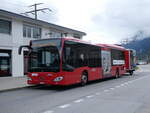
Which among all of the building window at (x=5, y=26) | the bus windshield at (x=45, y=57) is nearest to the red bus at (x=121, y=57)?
the bus windshield at (x=45, y=57)

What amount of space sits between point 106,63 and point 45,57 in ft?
24.9

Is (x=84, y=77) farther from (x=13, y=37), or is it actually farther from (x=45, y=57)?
(x=13, y=37)

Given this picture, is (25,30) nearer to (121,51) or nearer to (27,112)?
(121,51)

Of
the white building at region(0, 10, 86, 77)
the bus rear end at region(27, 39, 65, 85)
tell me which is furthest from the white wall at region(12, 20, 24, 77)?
the bus rear end at region(27, 39, 65, 85)

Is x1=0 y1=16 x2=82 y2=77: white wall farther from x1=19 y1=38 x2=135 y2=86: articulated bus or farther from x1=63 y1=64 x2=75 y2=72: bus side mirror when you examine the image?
x1=63 y1=64 x2=75 y2=72: bus side mirror

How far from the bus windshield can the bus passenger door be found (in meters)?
6.69

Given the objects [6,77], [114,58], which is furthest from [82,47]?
[6,77]

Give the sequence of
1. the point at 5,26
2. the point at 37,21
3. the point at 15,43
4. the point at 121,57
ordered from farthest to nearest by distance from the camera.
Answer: the point at 37,21 < the point at 121,57 < the point at 15,43 < the point at 5,26

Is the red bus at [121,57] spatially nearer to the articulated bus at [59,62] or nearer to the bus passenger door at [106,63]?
the bus passenger door at [106,63]

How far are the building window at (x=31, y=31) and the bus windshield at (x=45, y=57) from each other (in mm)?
10129

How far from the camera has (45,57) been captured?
1273 centimetres

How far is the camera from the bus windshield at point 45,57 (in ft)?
40.5

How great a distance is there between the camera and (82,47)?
14.7 metres

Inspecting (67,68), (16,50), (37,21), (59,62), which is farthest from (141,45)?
(59,62)
